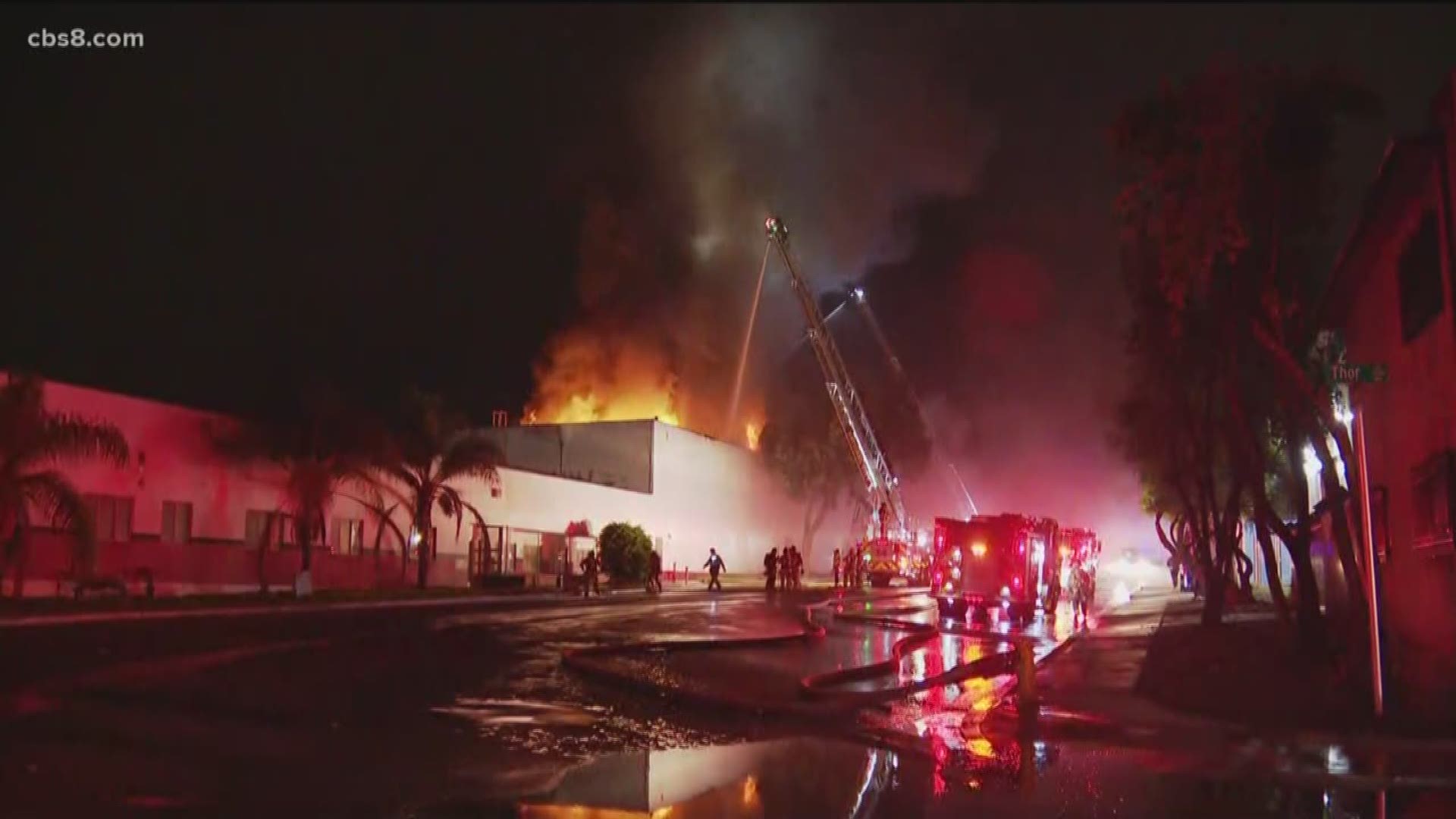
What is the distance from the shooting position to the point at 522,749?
1065 centimetres

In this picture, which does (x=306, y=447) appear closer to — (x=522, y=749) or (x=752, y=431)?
(x=522, y=749)

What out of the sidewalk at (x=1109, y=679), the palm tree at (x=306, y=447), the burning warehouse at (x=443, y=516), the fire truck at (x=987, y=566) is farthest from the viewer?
the palm tree at (x=306, y=447)

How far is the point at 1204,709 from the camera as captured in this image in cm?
1400

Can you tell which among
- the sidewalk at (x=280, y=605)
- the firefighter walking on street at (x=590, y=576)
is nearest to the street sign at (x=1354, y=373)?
the sidewalk at (x=280, y=605)

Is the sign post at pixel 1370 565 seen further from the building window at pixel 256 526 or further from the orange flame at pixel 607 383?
the orange flame at pixel 607 383

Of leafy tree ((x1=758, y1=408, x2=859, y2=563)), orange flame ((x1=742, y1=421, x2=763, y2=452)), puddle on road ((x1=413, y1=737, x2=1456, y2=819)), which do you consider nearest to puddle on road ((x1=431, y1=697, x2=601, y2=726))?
puddle on road ((x1=413, y1=737, x2=1456, y2=819))

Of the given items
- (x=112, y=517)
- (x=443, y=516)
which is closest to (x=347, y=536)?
(x=443, y=516)

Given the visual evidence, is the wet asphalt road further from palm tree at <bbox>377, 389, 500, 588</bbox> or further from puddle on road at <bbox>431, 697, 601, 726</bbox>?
palm tree at <bbox>377, 389, 500, 588</bbox>

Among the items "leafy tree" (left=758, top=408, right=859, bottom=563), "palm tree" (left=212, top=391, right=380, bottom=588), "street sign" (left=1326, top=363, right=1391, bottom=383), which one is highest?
"leafy tree" (left=758, top=408, right=859, bottom=563)

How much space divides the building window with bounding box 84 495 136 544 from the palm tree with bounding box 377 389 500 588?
745 cm

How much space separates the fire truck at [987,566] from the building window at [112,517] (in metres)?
20.0

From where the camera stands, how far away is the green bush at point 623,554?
46969 millimetres

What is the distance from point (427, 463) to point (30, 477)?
14535 mm

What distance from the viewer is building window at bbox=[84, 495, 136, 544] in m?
30.9
